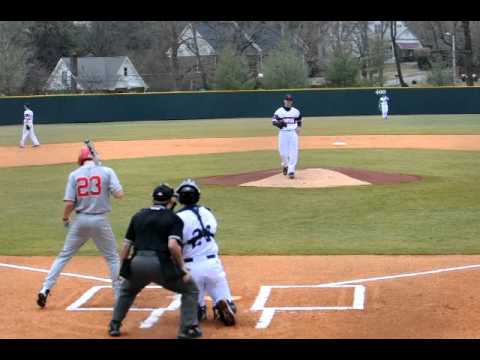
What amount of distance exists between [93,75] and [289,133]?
55.7 meters

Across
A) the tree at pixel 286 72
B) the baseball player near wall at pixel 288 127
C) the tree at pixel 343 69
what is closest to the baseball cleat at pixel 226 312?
the baseball player near wall at pixel 288 127

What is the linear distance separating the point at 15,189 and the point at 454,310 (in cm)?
1576

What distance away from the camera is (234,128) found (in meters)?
48.0

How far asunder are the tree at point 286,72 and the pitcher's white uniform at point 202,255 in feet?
200

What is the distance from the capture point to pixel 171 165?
27609mm

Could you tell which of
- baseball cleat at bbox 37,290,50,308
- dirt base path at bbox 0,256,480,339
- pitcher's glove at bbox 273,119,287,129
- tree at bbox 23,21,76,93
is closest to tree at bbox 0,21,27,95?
tree at bbox 23,21,76,93

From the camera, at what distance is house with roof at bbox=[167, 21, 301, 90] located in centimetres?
8062

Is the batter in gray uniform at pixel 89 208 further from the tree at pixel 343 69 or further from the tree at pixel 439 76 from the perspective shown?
the tree at pixel 343 69

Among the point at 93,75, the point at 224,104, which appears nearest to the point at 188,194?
the point at 224,104

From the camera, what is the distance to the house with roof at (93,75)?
73.9 meters

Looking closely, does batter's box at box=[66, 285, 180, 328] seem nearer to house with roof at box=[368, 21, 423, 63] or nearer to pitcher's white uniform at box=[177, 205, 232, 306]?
pitcher's white uniform at box=[177, 205, 232, 306]

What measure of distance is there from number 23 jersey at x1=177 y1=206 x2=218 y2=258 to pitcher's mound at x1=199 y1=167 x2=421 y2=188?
11.7 meters

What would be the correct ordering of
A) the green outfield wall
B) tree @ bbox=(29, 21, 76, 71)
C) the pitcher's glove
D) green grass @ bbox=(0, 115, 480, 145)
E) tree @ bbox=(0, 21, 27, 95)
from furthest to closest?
tree @ bbox=(29, 21, 76, 71) → tree @ bbox=(0, 21, 27, 95) → the green outfield wall → green grass @ bbox=(0, 115, 480, 145) → the pitcher's glove

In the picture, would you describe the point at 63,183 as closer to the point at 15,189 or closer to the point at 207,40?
the point at 15,189
